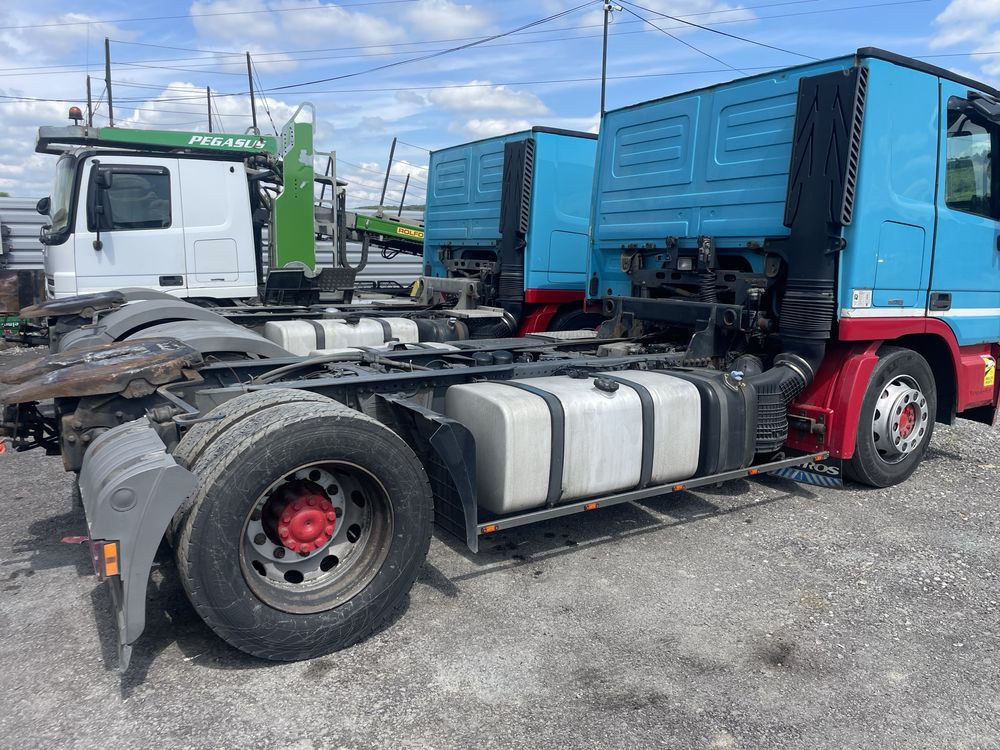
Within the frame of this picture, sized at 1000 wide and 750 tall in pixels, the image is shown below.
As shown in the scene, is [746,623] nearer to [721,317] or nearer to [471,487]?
[471,487]

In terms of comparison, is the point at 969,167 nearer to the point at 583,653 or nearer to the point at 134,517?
the point at 583,653

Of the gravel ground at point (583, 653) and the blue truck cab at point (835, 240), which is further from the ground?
the blue truck cab at point (835, 240)

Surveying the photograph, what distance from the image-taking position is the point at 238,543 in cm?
304

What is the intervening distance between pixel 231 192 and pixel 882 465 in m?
6.72

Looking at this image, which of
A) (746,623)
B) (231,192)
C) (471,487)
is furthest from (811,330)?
(231,192)

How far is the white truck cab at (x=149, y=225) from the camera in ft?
24.6

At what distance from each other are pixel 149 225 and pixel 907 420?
23.4ft

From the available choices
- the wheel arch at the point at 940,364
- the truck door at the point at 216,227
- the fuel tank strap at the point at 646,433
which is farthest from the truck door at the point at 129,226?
the wheel arch at the point at 940,364

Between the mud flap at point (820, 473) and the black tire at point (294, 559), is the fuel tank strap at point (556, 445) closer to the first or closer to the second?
the black tire at point (294, 559)

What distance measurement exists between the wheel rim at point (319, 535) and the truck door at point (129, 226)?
532 centimetres

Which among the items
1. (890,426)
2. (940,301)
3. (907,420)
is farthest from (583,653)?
(940,301)

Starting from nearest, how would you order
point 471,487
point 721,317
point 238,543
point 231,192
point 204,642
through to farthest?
point 238,543 < point 204,642 < point 471,487 < point 721,317 < point 231,192

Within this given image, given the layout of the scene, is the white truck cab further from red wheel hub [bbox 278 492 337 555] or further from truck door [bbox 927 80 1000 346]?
truck door [bbox 927 80 1000 346]

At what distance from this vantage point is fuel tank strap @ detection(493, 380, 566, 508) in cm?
393
